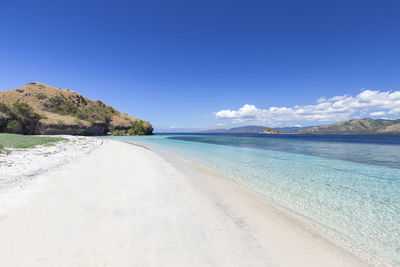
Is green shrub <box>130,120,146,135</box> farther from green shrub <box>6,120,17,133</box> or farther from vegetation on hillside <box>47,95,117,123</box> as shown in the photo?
green shrub <box>6,120,17,133</box>

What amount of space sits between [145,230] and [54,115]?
8044 centimetres

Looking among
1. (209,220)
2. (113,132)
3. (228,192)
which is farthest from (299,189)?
(113,132)

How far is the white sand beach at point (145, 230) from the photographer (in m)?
2.87

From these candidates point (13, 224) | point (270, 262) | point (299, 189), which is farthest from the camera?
point (299, 189)

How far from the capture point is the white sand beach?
2865mm

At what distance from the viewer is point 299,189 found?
7598 mm

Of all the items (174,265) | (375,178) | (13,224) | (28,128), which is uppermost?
(28,128)

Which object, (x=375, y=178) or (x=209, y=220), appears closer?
(x=209, y=220)

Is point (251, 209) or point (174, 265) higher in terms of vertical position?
point (174, 265)

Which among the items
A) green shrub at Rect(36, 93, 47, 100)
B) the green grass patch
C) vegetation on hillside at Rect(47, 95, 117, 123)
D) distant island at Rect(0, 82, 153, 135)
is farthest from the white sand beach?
green shrub at Rect(36, 93, 47, 100)

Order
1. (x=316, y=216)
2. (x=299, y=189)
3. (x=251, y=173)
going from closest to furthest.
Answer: (x=316, y=216)
(x=299, y=189)
(x=251, y=173)

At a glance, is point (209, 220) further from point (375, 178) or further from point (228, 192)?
point (375, 178)

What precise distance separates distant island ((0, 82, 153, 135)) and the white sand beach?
5261 cm

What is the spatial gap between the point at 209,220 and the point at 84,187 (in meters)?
4.97
